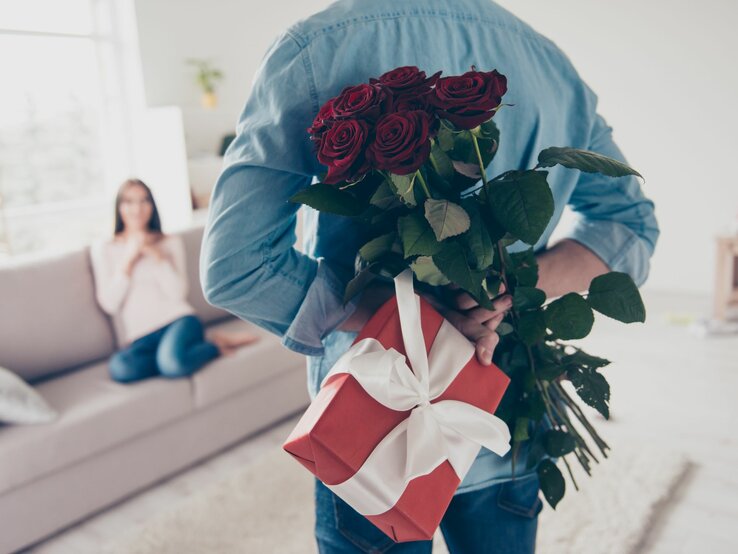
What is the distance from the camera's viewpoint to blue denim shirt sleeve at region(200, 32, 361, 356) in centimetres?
75

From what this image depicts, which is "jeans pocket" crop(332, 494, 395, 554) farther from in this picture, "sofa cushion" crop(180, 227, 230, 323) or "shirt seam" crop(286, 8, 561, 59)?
"sofa cushion" crop(180, 227, 230, 323)

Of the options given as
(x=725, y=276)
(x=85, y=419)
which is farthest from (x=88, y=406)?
(x=725, y=276)

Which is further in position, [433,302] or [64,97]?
[64,97]

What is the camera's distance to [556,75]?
0.90 m

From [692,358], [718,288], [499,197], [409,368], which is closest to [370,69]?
[499,197]

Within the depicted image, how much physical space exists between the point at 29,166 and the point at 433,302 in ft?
17.7

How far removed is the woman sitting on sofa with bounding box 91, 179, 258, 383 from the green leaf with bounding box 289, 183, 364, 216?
2121mm

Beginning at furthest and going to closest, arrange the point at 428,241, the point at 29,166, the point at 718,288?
the point at 29,166 → the point at 718,288 → the point at 428,241

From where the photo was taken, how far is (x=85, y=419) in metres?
2.35

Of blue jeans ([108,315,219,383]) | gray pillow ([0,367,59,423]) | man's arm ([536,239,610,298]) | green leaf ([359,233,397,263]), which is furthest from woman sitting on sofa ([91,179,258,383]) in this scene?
green leaf ([359,233,397,263])

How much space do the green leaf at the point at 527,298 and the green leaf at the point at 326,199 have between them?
25 cm

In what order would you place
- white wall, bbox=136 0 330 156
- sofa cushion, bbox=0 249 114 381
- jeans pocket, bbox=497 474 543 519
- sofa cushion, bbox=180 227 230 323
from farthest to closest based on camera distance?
white wall, bbox=136 0 330 156 < sofa cushion, bbox=180 227 230 323 < sofa cushion, bbox=0 249 114 381 < jeans pocket, bbox=497 474 543 519

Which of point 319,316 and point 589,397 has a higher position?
point 319,316

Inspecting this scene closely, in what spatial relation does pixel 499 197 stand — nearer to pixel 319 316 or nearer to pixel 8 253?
pixel 319 316
